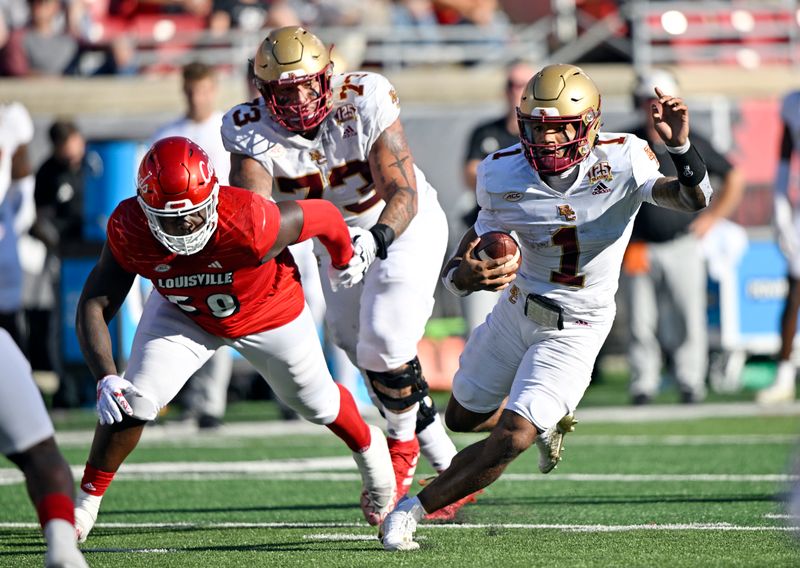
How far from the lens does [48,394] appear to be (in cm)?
1180

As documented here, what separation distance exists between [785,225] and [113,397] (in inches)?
231

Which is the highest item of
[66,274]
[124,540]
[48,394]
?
[124,540]

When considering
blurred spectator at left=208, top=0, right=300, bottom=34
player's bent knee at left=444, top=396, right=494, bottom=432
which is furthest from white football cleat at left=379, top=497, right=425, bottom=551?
blurred spectator at left=208, top=0, right=300, bottom=34

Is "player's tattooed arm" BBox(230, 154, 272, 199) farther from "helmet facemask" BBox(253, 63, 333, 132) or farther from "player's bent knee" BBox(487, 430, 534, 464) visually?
"player's bent knee" BBox(487, 430, 534, 464)

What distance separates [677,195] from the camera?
4.70 metres

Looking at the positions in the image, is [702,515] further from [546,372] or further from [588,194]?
[588,194]

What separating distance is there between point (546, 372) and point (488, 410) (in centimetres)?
53

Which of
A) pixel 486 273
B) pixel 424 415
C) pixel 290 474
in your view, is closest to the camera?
pixel 486 273

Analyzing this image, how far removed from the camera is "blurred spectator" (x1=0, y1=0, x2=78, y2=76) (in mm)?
13016

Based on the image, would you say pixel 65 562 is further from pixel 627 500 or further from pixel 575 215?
pixel 627 500

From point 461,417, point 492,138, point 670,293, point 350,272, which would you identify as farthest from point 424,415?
point 670,293

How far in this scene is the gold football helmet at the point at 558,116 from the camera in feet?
15.9

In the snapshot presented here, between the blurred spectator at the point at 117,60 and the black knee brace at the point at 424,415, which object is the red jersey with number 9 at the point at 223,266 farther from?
the blurred spectator at the point at 117,60

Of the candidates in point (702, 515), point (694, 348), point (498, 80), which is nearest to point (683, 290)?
point (694, 348)
